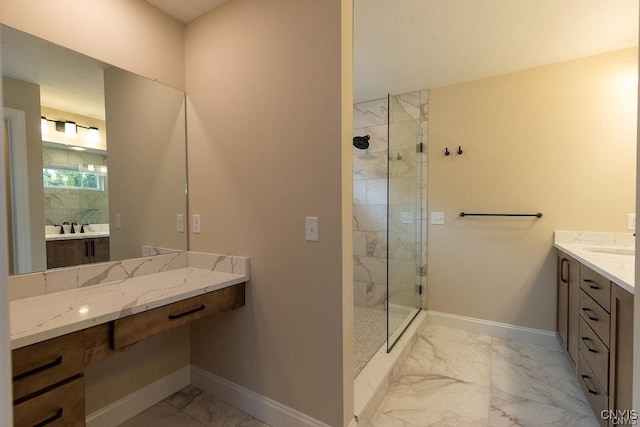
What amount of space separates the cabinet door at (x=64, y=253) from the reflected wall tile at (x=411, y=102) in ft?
9.35

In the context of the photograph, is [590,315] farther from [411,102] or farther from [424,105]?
[411,102]

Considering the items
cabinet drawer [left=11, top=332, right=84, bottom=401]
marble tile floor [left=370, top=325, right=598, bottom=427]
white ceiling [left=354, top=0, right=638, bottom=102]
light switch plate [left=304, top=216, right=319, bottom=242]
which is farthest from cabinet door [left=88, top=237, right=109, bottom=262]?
white ceiling [left=354, top=0, right=638, bottom=102]

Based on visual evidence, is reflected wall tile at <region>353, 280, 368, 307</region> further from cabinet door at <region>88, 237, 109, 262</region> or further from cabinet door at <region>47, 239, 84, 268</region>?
cabinet door at <region>47, 239, 84, 268</region>

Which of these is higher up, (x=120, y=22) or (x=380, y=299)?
(x=120, y=22)

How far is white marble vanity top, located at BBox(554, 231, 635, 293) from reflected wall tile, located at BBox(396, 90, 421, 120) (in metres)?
1.63

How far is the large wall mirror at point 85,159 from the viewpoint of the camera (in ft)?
4.31

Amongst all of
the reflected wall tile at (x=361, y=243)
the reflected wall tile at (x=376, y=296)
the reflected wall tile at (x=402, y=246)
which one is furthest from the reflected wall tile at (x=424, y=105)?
the reflected wall tile at (x=376, y=296)

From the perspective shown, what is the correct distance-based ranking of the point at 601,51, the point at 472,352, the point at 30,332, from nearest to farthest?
1. the point at 30,332
2. the point at 601,51
3. the point at 472,352

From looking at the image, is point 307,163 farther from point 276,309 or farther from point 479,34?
point 479,34

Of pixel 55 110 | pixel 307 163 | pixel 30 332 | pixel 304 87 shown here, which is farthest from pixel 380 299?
pixel 55 110

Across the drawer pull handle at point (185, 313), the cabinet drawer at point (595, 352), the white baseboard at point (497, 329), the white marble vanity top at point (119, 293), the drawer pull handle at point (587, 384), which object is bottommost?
the white baseboard at point (497, 329)

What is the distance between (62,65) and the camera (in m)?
1.43

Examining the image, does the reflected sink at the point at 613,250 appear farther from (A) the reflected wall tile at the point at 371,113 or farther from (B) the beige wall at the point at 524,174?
(A) the reflected wall tile at the point at 371,113

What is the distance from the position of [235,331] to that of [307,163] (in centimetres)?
110
